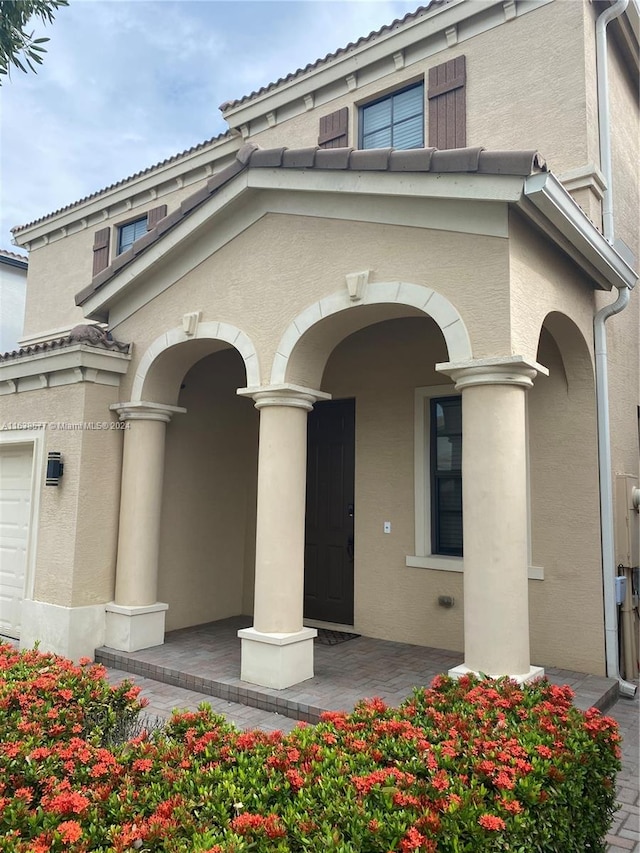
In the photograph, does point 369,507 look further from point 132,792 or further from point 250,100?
point 250,100

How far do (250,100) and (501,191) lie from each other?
7258 mm

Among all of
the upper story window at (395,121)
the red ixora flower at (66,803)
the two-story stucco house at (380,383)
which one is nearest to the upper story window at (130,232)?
the two-story stucco house at (380,383)

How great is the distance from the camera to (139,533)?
7.47 m

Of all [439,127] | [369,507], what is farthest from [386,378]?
[439,127]

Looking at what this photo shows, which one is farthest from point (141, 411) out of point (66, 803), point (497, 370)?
point (66, 803)

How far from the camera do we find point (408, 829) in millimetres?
2340

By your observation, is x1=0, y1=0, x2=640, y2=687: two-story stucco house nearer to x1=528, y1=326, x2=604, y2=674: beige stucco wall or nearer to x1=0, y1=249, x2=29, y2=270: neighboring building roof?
x1=528, y1=326, x2=604, y2=674: beige stucco wall

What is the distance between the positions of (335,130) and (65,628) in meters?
8.15

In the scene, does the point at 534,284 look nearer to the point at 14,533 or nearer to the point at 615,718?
the point at 615,718

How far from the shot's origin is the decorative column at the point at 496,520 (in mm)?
4867

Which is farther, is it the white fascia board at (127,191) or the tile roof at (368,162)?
the white fascia board at (127,191)

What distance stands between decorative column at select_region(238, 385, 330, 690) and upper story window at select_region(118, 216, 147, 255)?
782 centimetres

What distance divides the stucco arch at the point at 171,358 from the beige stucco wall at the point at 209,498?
0.78m

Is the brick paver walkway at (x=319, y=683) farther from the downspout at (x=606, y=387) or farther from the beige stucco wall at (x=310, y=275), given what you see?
the beige stucco wall at (x=310, y=275)
